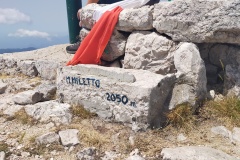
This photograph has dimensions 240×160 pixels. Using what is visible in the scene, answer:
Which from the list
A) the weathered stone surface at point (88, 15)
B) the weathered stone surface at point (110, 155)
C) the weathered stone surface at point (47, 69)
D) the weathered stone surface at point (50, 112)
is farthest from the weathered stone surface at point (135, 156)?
the weathered stone surface at point (47, 69)

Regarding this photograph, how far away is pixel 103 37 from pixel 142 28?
2.25ft

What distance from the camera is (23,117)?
498 centimetres

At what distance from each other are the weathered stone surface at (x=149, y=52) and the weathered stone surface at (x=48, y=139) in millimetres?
1836

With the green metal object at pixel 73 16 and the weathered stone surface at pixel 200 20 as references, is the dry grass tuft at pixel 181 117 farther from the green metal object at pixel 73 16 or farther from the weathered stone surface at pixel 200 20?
the green metal object at pixel 73 16

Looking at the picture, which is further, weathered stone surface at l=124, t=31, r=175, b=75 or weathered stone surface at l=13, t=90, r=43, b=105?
weathered stone surface at l=13, t=90, r=43, b=105

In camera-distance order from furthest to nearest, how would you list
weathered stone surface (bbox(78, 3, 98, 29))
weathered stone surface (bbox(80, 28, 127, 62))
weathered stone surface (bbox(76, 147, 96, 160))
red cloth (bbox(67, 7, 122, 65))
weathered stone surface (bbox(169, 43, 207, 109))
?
weathered stone surface (bbox(78, 3, 98, 29))
weathered stone surface (bbox(80, 28, 127, 62))
red cloth (bbox(67, 7, 122, 65))
weathered stone surface (bbox(169, 43, 207, 109))
weathered stone surface (bbox(76, 147, 96, 160))

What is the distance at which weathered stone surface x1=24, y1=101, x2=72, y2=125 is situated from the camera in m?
4.84

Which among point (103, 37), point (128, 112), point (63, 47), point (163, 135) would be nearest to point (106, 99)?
point (128, 112)

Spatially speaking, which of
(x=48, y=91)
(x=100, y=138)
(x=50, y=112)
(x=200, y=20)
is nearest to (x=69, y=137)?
(x=100, y=138)

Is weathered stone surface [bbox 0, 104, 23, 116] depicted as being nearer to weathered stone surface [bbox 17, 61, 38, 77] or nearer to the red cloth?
the red cloth

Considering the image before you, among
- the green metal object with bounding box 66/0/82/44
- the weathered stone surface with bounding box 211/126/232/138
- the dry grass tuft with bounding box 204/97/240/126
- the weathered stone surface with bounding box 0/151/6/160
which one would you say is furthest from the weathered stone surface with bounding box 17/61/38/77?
the weathered stone surface with bounding box 211/126/232/138

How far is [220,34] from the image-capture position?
4.76m

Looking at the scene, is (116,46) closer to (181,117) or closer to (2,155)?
(181,117)

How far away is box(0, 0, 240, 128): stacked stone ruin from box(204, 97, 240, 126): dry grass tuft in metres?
0.19
